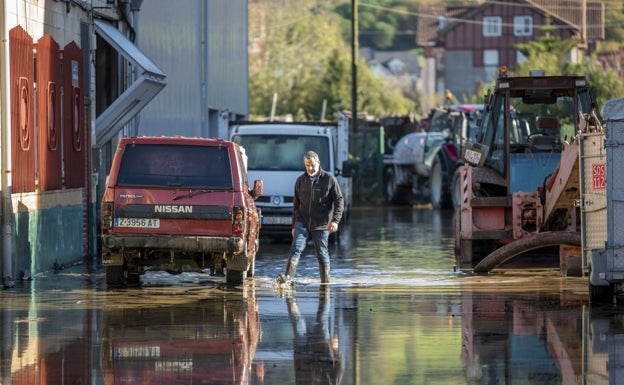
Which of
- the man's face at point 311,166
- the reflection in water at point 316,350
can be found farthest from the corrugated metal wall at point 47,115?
the reflection in water at point 316,350

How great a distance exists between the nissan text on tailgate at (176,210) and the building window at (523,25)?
9191cm

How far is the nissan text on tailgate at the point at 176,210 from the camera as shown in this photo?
1823 cm

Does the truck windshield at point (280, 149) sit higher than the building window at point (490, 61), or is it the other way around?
the building window at point (490, 61)

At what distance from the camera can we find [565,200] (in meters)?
19.9

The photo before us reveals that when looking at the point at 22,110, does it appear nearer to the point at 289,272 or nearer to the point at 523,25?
the point at 289,272

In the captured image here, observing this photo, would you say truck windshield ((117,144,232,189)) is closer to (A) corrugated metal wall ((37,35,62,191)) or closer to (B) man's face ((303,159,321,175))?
(B) man's face ((303,159,321,175))

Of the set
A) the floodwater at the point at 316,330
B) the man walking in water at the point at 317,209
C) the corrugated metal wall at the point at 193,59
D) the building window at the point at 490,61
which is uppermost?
the building window at the point at 490,61

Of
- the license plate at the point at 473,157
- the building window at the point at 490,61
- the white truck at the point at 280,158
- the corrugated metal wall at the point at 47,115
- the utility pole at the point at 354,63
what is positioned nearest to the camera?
the corrugated metal wall at the point at 47,115

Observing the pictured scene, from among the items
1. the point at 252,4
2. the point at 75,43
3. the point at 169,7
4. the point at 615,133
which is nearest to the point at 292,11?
the point at 252,4

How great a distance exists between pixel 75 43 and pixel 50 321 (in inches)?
368

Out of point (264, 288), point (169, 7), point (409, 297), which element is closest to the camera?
point (409, 297)

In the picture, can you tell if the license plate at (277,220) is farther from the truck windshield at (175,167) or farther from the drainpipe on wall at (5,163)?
the drainpipe on wall at (5,163)

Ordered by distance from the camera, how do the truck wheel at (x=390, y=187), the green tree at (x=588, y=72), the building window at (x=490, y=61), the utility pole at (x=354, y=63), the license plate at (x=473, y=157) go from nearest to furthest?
the license plate at (x=473, y=157), the truck wheel at (x=390, y=187), the utility pole at (x=354, y=63), the green tree at (x=588, y=72), the building window at (x=490, y=61)

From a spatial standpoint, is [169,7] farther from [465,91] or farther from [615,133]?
[465,91]
